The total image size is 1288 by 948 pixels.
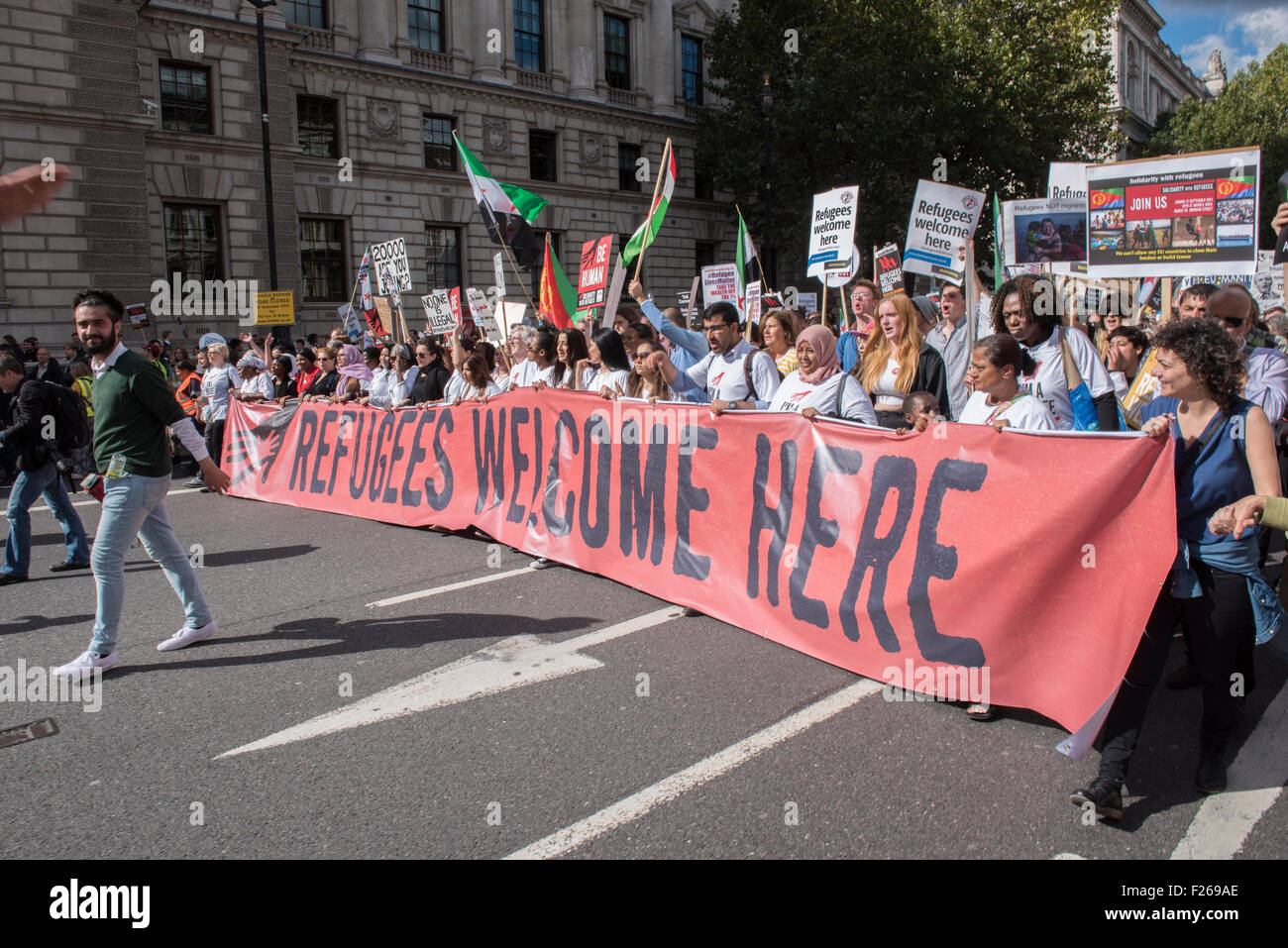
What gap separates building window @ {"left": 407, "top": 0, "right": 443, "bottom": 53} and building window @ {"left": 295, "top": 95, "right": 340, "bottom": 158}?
3.87 m

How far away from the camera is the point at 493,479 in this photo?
7.52 m

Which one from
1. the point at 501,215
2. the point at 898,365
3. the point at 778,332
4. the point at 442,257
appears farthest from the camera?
the point at 442,257

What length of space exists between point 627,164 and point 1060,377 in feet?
103

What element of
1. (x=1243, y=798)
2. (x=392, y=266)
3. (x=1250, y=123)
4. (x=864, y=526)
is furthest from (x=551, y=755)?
(x=1250, y=123)

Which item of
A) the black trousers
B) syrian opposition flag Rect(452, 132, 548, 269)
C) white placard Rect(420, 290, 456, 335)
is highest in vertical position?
syrian opposition flag Rect(452, 132, 548, 269)

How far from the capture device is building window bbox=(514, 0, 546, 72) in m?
31.1

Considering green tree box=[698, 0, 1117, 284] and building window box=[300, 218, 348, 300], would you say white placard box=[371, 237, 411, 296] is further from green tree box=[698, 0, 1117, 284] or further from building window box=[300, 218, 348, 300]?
green tree box=[698, 0, 1117, 284]

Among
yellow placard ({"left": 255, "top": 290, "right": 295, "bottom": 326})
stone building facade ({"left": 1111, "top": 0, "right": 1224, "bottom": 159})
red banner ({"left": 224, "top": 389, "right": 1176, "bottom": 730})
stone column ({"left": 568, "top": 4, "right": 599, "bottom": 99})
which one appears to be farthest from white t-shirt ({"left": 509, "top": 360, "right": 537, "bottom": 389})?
stone building facade ({"left": 1111, "top": 0, "right": 1224, "bottom": 159})

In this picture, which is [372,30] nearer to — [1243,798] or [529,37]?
[529,37]

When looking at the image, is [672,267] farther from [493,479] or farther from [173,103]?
[493,479]

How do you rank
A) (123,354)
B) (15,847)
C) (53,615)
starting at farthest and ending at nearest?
(53,615), (123,354), (15,847)

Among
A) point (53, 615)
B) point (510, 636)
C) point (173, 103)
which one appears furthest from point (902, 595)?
point (173, 103)

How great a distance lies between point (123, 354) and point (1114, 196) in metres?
6.75

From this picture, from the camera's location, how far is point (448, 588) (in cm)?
635
